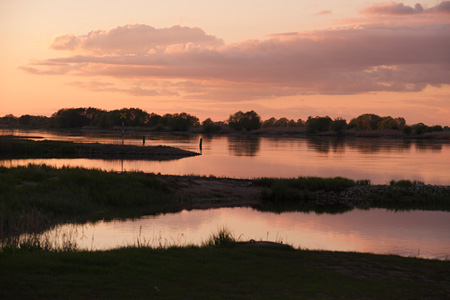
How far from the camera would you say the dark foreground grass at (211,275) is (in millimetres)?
10195

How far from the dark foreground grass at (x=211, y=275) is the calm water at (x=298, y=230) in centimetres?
414

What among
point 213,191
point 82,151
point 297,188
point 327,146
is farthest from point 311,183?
point 327,146

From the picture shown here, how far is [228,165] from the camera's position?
2292 inches

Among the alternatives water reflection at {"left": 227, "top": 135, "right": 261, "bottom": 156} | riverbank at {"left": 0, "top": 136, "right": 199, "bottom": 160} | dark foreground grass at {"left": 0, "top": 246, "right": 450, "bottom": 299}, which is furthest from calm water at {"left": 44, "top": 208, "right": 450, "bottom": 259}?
water reflection at {"left": 227, "top": 135, "right": 261, "bottom": 156}

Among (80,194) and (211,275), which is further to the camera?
(80,194)

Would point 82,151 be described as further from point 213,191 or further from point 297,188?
point 297,188

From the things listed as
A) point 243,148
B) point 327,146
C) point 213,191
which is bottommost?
point 213,191

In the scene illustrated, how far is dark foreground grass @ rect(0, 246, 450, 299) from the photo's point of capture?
33.4 ft

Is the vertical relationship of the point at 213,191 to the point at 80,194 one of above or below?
below

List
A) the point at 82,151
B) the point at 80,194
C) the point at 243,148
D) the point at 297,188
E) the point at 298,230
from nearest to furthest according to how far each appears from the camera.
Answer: the point at 298,230 → the point at 80,194 → the point at 297,188 → the point at 82,151 → the point at 243,148

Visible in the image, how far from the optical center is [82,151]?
72000 millimetres

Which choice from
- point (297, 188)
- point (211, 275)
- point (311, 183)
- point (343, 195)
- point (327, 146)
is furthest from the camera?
point (327, 146)

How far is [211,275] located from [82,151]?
6344 cm

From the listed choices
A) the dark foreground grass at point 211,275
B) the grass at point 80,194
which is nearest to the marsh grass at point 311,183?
the grass at point 80,194
